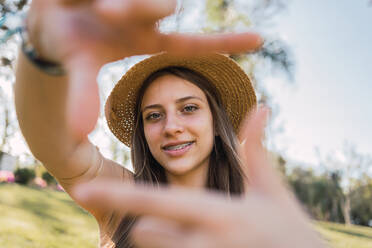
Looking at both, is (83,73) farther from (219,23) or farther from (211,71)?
(219,23)

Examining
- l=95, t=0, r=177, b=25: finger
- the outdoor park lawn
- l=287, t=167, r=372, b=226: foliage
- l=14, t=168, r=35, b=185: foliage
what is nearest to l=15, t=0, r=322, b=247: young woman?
l=95, t=0, r=177, b=25: finger

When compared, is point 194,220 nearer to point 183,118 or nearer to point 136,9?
point 136,9

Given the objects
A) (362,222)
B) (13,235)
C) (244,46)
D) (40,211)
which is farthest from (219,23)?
(362,222)

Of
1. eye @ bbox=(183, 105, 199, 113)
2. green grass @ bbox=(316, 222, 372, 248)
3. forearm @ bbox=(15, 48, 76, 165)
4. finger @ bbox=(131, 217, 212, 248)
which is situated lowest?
green grass @ bbox=(316, 222, 372, 248)

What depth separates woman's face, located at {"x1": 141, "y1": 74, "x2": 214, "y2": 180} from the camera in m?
1.99

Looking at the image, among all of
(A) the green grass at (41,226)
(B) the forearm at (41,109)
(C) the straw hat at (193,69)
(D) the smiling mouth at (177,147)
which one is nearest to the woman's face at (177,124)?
(D) the smiling mouth at (177,147)

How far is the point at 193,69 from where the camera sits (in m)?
2.26

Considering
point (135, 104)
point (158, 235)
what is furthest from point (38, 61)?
point (135, 104)

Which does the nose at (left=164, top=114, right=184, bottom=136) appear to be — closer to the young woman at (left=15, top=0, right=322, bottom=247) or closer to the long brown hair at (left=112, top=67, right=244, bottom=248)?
the young woman at (left=15, top=0, right=322, bottom=247)

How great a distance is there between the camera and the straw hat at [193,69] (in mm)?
2171

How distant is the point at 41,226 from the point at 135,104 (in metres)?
4.80

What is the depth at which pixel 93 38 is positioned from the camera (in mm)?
722

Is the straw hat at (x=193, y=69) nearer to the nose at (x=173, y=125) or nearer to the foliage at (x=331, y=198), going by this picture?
the nose at (x=173, y=125)

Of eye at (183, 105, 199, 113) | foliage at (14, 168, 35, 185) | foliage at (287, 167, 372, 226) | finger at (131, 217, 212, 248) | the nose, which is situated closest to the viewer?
finger at (131, 217, 212, 248)
